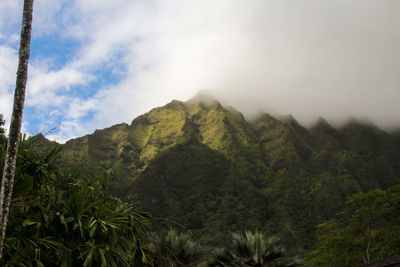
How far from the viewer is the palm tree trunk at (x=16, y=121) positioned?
6496 mm

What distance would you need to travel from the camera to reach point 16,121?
6.86 m

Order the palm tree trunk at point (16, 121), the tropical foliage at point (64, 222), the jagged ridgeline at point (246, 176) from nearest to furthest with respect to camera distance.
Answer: the palm tree trunk at point (16, 121) → the tropical foliage at point (64, 222) → the jagged ridgeline at point (246, 176)

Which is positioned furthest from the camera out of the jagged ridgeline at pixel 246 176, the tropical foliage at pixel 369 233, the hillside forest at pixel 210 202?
the jagged ridgeline at pixel 246 176

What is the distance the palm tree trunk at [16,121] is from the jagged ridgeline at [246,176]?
332ft

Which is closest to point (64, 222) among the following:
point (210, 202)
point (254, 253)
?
point (254, 253)

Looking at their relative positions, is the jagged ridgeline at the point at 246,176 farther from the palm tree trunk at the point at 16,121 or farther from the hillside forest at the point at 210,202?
the palm tree trunk at the point at 16,121

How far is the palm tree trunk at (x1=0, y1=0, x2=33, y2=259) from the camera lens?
6.50 meters

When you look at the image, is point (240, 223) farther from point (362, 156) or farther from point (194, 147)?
point (362, 156)

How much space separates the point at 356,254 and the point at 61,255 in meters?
32.2

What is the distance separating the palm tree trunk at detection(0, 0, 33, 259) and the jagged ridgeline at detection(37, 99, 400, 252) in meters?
101

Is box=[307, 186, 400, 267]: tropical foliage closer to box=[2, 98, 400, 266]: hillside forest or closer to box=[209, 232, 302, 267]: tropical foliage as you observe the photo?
box=[2, 98, 400, 266]: hillside forest

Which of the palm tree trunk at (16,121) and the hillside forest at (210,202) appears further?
the hillside forest at (210,202)

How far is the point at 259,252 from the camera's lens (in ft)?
53.7

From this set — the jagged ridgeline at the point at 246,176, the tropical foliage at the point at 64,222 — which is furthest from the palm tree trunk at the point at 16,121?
the jagged ridgeline at the point at 246,176
